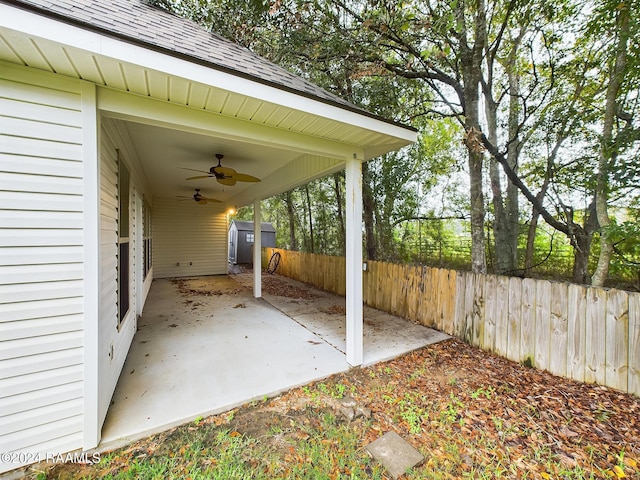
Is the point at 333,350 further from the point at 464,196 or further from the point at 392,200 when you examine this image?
the point at 464,196

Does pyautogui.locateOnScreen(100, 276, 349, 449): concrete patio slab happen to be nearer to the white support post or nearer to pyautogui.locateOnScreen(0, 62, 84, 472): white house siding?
the white support post

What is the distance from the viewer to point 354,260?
2971 millimetres

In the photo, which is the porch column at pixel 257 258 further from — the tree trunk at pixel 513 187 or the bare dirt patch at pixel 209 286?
the tree trunk at pixel 513 187

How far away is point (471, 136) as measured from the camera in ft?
12.5

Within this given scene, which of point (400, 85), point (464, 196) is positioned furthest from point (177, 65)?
point (464, 196)

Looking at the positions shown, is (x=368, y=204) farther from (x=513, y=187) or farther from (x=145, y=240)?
(x=145, y=240)

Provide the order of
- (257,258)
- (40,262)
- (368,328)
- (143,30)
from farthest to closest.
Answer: (257,258)
(368,328)
(143,30)
(40,262)

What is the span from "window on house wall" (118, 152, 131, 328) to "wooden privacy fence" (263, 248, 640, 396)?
4.27 meters

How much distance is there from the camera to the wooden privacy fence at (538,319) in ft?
8.09

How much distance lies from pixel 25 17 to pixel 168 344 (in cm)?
339

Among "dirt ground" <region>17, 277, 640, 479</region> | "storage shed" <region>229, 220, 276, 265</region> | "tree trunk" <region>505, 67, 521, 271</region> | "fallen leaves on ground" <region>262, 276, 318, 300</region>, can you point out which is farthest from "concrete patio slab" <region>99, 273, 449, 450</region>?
"storage shed" <region>229, 220, 276, 265</region>

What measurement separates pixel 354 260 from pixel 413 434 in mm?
1654

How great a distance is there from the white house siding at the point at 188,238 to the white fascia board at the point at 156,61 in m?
7.87

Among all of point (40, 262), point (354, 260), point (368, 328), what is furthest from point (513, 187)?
point (40, 262)
